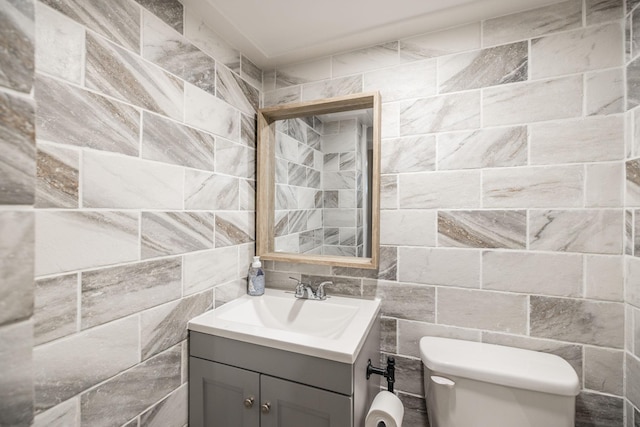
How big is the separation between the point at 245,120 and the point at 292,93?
29cm

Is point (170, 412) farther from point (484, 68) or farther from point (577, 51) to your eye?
point (577, 51)

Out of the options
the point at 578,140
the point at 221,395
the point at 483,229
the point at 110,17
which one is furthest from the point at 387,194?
the point at 110,17

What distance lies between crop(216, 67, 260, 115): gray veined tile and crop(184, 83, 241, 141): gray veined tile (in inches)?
1.5

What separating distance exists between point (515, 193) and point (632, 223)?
35 cm

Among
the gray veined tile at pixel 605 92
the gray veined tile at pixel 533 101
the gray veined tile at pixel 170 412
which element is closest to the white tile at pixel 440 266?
the gray veined tile at pixel 533 101

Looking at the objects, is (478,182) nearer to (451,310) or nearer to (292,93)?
(451,310)

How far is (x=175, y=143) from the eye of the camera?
102 cm

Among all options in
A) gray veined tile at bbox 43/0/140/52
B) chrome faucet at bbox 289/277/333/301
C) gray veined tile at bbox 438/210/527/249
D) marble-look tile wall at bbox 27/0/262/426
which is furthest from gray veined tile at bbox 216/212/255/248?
gray veined tile at bbox 438/210/527/249

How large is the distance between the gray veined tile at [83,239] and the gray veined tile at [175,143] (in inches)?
9.3

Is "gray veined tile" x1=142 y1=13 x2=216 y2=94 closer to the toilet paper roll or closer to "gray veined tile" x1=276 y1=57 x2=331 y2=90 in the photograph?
"gray veined tile" x1=276 y1=57 x2=331 y2=90

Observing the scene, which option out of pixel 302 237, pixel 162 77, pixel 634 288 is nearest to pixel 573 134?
pixel 634 288

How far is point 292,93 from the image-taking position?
1478 millimetres

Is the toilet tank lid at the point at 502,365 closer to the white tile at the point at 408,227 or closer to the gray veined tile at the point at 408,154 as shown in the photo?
the white tile at the point at 408,227

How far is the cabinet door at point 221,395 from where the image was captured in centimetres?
96
